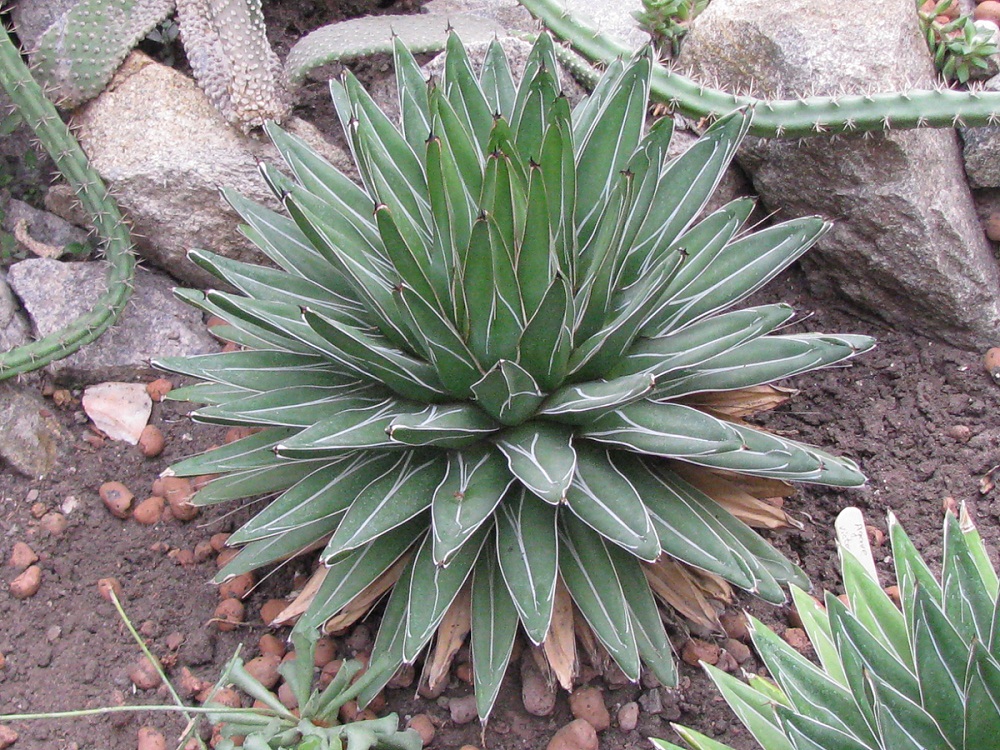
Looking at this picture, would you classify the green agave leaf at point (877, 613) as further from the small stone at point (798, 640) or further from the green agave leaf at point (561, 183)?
the green agave leaf at point (561, 183)


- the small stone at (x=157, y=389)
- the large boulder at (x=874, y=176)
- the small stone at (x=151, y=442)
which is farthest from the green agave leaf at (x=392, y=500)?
the large boulder at (x=874, y=176)

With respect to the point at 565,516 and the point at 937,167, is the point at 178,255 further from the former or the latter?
the point at 937,167

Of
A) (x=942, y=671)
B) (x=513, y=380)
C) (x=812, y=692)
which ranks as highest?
(x=942, y=671)

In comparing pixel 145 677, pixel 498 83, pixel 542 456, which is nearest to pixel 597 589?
pixel 542 456

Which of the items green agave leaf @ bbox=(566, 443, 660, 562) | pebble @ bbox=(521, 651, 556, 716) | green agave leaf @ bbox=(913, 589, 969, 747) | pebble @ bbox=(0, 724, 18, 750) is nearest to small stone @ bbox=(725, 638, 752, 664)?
pebble @ bbox=(521, 651, 556, 716)

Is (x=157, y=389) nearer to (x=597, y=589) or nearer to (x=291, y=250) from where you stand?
(x=291, y=250)
